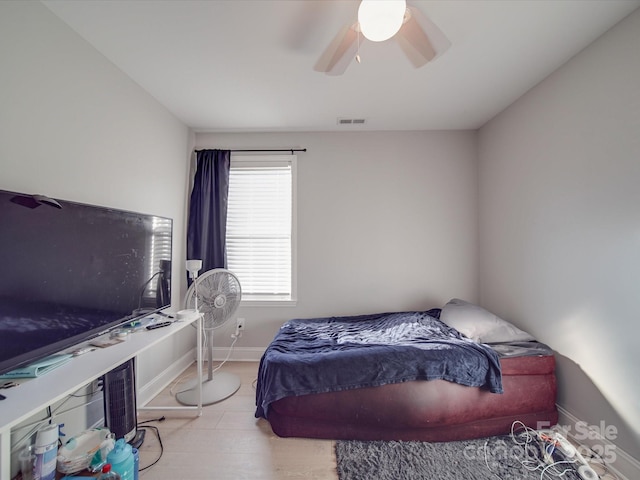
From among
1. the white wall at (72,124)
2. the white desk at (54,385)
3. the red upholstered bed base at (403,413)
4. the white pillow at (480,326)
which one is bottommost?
the red upholstered bed base at (403,413)

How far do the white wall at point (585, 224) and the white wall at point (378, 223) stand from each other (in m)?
0.53

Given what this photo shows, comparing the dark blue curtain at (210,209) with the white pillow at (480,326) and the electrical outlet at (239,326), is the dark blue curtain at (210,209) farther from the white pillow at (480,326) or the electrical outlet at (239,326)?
the white pillow at (480,326)

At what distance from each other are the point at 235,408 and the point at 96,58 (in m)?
2.71

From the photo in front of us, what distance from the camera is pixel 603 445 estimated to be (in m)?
1.47

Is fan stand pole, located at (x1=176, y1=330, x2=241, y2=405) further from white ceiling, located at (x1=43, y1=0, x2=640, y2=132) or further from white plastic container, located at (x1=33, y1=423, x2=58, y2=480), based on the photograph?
white ceiling, located at (x1=43, y1=0, x2=640, y2=132)

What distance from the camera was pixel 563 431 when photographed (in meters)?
1.67

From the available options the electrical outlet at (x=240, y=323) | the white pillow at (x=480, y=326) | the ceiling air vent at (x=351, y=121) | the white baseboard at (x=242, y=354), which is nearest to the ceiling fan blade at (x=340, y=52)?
the ceiling air vent at (x=351, y=121)

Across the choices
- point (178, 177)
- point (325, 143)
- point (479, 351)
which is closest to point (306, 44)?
point (325, 143)

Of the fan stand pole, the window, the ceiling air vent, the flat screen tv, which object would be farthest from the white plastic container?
the ceiling air vent

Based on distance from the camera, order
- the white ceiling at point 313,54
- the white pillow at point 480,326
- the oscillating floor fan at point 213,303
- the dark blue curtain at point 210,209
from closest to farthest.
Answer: the white ceiling at point 313,54, the white pillow at point 480,326, the oscillating floor fan at point 213,303, the dark blue curtain at point 210,209

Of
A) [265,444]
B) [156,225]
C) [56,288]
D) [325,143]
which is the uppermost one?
[325,143]

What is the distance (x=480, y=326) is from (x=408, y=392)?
0.91 meters

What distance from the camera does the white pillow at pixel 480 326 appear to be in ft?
6.28

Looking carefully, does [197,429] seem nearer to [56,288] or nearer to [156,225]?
[56,288]
